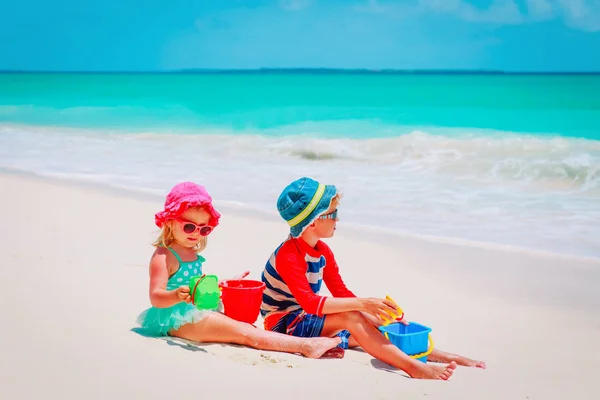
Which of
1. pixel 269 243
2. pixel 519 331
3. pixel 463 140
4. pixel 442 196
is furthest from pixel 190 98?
pixel 519 331

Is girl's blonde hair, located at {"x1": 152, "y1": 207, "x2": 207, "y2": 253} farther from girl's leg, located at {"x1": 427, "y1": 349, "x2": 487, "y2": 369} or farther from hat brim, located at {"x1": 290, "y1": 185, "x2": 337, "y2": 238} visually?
girl's leg, located at {"x1": 427, "y1": 349, "x2": 487, "y2": 369}

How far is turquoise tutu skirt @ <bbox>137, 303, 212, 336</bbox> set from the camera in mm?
3543

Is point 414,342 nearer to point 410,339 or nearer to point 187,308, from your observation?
point 410,339

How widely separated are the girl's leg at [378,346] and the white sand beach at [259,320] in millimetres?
77

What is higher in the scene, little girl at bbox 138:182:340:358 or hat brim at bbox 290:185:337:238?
hat brim at bbox 290:185:337:238

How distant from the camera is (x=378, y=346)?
349 cm

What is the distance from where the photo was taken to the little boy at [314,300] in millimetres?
3469

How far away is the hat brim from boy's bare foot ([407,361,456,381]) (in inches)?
34.4

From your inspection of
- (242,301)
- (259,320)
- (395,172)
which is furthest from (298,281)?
(395,172)

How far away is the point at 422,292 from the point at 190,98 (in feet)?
110

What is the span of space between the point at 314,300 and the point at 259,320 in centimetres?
83

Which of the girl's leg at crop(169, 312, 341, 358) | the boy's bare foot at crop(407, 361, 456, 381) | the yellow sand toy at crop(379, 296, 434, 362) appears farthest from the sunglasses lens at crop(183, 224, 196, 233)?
the boy's bare foot at crop(407, 361, 456, 381)

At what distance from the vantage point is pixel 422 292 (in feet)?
16.5

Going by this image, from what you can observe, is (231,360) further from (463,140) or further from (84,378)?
(463,140)
